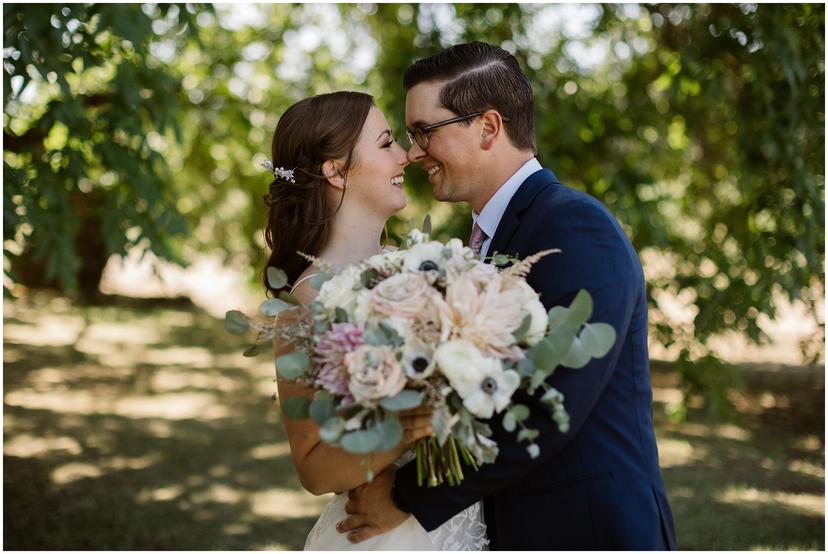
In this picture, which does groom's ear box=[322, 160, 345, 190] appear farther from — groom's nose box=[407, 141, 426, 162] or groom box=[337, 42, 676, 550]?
groom box=[337, 42, 676, 550]

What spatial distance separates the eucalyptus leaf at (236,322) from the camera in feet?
6.38

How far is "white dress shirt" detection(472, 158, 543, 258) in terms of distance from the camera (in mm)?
2670

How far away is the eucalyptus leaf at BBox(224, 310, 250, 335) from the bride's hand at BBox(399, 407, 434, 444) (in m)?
0.45

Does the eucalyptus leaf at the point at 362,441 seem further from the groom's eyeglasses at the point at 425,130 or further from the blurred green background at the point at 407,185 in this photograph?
the blurred green background at the point at 407,185

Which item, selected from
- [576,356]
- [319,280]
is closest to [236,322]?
[319,280]

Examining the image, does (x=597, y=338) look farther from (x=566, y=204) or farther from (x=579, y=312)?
(x=566, y=204)

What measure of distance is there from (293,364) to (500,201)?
1.15 m

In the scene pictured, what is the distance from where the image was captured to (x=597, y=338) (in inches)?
72.8

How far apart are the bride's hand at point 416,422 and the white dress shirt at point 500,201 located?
0.93 m

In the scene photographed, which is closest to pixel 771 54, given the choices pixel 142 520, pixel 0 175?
pixel 0 175

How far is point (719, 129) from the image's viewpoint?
777cm

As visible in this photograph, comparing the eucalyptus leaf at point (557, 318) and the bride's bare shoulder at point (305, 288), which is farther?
the bride's bare shoulder at point (305, 288)

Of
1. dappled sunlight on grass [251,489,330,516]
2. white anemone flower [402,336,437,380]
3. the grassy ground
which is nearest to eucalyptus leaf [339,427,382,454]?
white anemone flower [402,336,437,380]

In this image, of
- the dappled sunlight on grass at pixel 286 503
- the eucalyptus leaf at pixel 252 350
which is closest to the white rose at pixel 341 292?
the eucalyptus leaf at pixel 252 350
